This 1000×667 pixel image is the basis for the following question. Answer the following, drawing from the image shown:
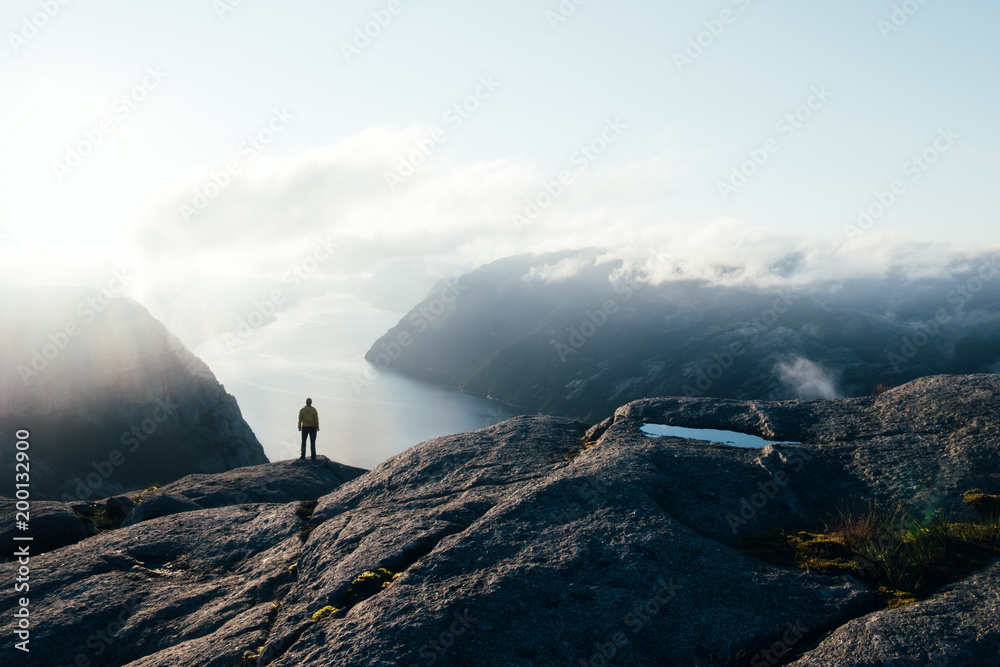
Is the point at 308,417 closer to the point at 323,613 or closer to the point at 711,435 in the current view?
the point at 323,613

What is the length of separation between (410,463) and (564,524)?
701 centimetres

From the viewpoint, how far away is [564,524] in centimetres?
1349

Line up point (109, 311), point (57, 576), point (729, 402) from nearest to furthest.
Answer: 1. point (57, 576)
2. point (729, 402)
3. point (109, 311)

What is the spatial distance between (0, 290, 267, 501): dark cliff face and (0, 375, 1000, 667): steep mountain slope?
247 feet

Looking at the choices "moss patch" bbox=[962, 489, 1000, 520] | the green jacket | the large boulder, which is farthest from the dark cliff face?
"moss patch" bbox=[962, 489, 1000, 520]

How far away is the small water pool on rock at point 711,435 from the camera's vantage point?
697 inches

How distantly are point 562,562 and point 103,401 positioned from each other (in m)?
108

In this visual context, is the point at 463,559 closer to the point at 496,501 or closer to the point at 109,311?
the point at 496,501

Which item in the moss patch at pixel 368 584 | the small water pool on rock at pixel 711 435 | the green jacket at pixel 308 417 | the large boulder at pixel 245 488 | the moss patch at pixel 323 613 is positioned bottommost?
the moss patch at pixel 323 613

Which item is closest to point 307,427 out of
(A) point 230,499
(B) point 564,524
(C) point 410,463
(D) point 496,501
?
(A) point 230,499

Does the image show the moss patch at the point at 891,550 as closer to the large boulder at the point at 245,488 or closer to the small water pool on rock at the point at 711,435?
the small water pool on rock at the point at 711,435

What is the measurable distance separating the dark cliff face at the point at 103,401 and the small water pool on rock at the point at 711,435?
8349 centimetres

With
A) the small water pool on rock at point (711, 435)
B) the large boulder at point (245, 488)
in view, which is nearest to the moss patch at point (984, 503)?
the small water pool on rock at point (711, 435)

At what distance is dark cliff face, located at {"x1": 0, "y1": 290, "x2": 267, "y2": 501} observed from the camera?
3334 inches
